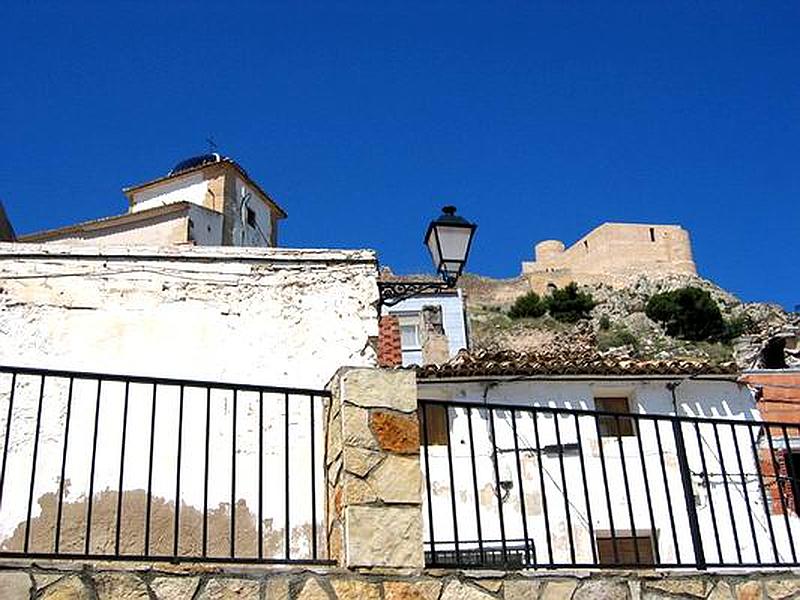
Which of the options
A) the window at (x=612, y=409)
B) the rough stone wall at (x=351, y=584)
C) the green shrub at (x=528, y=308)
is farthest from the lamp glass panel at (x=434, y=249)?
the green shrub at (x=528, y=308)

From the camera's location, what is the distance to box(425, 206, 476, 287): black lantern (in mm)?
8133

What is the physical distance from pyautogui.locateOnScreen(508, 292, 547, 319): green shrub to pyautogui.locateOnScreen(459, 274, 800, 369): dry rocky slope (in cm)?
62

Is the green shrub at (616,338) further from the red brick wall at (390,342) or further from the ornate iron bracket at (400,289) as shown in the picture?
the ornate iron bracket at (400,289)

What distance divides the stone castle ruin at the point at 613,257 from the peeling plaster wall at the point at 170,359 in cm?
5876

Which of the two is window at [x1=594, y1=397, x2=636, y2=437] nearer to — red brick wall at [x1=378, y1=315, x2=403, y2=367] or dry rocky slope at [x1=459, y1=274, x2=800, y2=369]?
red brick wall at [x1=378, y1=315, x2=403, y2=367]

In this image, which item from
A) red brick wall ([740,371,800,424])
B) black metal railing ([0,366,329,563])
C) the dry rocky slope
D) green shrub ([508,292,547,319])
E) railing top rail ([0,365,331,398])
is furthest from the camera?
green shrub ([508,292,547,319])

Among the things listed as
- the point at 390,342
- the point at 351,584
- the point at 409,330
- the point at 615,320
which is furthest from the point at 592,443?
the point at 615,320

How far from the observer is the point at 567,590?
4695 millimetres

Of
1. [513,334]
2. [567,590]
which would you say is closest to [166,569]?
[567,590]

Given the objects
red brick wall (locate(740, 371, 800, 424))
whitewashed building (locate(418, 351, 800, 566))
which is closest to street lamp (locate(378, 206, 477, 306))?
whitewashed building (locate(418, 351, 800, 566))

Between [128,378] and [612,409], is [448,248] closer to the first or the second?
[128,378]

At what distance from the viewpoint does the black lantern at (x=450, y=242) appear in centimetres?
813

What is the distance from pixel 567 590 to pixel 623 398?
470 inches

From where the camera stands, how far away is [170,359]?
352 inches
